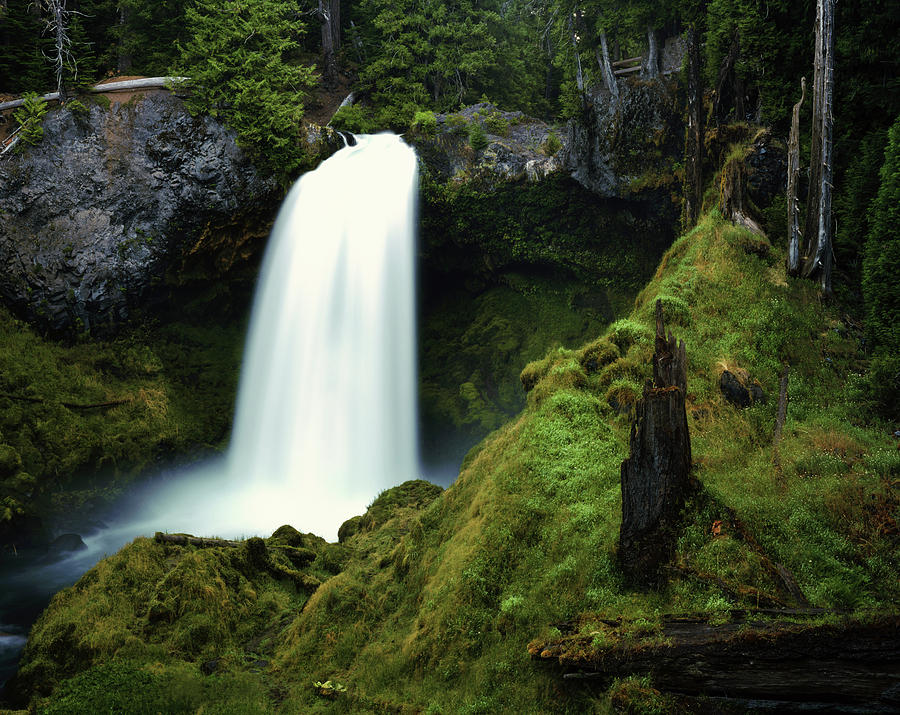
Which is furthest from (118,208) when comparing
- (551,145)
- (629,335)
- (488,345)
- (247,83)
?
(629,335)

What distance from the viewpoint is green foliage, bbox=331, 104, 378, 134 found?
2114 cm

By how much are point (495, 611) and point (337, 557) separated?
5.36 metres

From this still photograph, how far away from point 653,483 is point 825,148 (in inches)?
311

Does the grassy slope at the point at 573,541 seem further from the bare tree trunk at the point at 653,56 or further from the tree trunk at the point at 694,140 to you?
the bare tree trunk at the point at 653,56

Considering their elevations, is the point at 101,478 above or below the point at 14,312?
below

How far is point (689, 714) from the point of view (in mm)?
3779

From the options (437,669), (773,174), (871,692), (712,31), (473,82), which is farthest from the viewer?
(473,82)

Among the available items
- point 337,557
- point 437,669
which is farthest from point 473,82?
point 437,669

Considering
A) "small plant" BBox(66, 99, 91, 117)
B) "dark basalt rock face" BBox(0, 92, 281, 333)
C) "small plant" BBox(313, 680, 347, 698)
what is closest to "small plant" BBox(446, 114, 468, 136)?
"dark basalt rock face" BBox(0, 92, 281, 333)

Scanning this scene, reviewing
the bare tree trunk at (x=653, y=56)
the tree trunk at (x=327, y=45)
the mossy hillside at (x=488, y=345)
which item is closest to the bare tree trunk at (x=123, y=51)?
the tree trunk at (x=327, y=45)

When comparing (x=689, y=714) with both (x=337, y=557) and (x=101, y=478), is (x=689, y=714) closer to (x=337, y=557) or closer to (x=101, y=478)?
(x=337, y=557)

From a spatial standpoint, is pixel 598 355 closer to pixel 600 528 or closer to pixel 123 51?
pixel 600 528

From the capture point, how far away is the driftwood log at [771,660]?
3496mm

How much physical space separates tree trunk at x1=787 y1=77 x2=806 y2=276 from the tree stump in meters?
6.81
